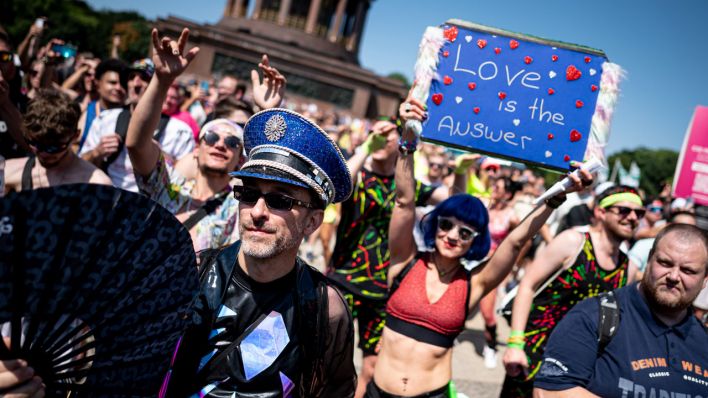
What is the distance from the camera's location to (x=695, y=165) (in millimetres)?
6508

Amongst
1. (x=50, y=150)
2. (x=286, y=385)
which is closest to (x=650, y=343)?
(x=286, y=385)

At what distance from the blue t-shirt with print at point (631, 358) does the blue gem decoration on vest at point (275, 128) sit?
1704 millimetres

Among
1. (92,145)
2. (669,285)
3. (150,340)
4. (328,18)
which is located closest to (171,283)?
(150,340)

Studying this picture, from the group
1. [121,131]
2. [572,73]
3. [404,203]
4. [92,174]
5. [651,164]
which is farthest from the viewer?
[651,164]

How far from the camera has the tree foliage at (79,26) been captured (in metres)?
39.3

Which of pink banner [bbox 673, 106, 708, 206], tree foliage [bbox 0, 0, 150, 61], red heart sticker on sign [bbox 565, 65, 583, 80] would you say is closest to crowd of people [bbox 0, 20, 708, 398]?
red heart sticker on sign [bbox 565, 65, 583, 80]

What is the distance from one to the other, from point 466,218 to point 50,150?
2.43 meters

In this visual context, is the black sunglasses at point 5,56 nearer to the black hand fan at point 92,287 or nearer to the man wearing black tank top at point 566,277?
the black hand fan at point 92,287

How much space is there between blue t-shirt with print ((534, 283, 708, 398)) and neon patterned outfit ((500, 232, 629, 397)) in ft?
3.22

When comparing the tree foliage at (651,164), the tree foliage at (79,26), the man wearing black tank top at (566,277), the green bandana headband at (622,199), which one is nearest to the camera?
the man wearing black tank top at (566,277)

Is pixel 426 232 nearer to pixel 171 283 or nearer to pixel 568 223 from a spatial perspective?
pixel 171 283

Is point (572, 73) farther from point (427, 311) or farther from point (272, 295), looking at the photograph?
point (272, 295)

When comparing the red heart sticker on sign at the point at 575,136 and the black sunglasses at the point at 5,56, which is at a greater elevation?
the red heart sticker on sign at the point at 575,136

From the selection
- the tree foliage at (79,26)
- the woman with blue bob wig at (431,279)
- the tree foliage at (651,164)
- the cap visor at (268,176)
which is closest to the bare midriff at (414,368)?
the woman with blue bob wig at (431,279)
